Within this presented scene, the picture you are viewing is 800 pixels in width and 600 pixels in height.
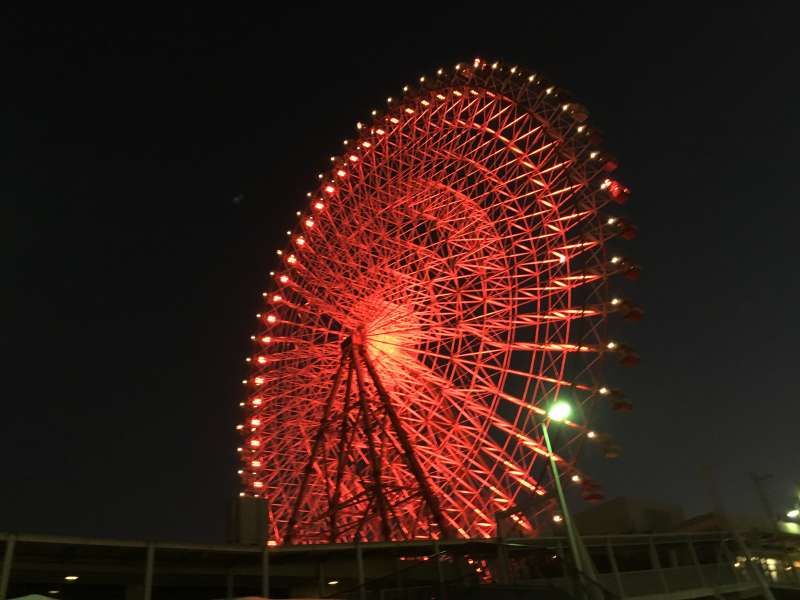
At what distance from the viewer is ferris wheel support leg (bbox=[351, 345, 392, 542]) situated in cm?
2033

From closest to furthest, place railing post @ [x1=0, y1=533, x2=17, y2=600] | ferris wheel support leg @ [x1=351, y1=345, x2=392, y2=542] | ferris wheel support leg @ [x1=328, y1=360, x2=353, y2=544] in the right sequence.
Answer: railing post @ [x1=0, y1=533, x2=17, y2=600], ferris wheel support leg @ [x1=351, y1=345, x2=392, y2=542], ferris wheel support leg @ [x1=328, y1=360, x2=353, y2=544]

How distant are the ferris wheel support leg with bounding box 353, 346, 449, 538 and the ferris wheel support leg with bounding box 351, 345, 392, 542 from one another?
44 cm

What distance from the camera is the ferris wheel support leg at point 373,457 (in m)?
20.3

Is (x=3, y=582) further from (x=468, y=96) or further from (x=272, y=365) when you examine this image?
(x=468, y=96)

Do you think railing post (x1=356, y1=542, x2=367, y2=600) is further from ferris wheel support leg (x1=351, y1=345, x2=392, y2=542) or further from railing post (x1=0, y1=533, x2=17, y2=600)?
railing post (x1=0, y1=533, x2=17, y2=600)

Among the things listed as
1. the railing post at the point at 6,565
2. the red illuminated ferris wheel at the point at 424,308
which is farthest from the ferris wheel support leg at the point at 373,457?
the railing post at the point at 6,565

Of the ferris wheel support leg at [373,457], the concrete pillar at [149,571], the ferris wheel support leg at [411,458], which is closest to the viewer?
the concrete pillar at [149,571]

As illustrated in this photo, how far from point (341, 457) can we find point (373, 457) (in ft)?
5.13

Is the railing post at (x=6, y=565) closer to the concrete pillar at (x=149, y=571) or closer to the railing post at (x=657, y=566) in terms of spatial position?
the concrete pillar at (x=149, y=571)

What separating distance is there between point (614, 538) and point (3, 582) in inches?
588

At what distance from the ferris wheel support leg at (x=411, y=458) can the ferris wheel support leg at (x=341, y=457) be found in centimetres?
85

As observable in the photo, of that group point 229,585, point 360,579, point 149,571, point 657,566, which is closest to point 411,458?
point 360,579

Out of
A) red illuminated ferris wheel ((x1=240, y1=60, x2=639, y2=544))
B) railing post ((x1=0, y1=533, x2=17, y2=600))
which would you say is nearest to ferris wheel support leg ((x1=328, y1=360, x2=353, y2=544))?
red illuminated ferris wheel ((x1=240, y1=60, x2=639, y2=544))

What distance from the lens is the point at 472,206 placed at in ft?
81.2
